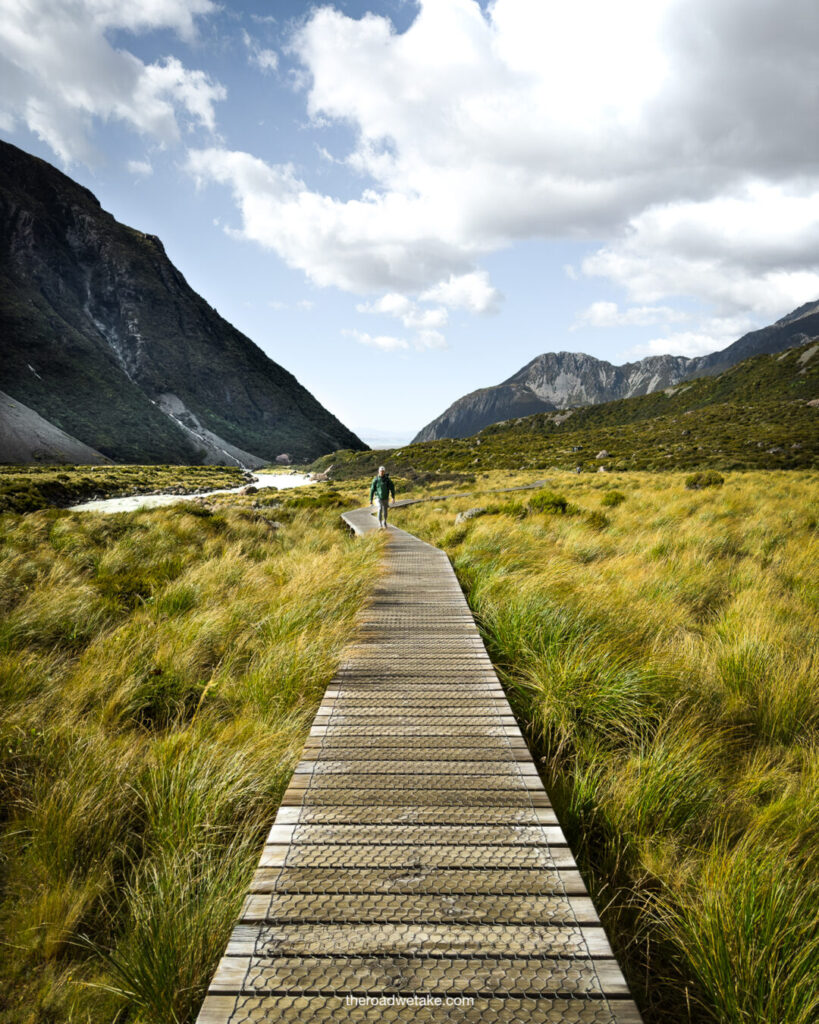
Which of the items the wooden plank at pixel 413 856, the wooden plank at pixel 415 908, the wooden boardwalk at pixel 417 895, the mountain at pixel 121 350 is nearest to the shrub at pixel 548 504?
the wooden boardwalk at pixel 417 895

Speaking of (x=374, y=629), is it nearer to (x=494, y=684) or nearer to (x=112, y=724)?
(x=494, y=684)

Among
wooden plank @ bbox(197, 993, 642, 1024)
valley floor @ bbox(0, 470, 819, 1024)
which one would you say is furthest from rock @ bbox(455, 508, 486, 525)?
wooden plank @ bbox(197, 993, 642, 1024)

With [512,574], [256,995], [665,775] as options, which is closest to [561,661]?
[665,775]

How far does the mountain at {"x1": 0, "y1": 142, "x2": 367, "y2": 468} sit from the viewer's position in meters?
92.2

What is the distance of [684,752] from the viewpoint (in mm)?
3084

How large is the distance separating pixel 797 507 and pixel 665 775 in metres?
15.3

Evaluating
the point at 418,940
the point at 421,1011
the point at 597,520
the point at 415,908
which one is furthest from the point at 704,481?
the point at 421,1011

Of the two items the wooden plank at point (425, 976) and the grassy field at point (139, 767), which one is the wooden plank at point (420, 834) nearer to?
the grassy field at point (139, 767)

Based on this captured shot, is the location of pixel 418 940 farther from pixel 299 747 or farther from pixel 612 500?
pixel 612 500

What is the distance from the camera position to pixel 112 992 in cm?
181

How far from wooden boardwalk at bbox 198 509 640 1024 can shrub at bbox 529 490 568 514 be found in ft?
41.1

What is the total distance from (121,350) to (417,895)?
154 m

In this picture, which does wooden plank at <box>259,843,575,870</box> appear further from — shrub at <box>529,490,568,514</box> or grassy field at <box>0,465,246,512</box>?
grassy field at <box>0,465,246,512</box>

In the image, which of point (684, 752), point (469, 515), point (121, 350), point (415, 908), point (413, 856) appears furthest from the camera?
point (121, 350)
